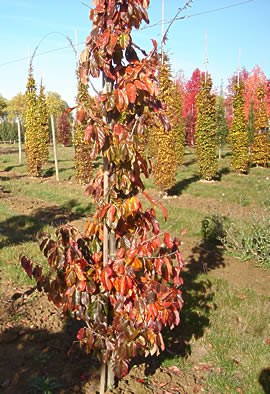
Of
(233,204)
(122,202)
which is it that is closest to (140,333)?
(122,202)

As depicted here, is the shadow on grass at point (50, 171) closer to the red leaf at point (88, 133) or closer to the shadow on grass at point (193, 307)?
Result: the shadow on grass at point (193, 307)

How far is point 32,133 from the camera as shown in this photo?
1866 centimetres

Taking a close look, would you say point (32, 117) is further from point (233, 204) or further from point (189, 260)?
point (189, 260)

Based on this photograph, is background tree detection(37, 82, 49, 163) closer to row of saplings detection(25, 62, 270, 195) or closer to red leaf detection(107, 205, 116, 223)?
row of saplings detection(25, 62, 270, 195)

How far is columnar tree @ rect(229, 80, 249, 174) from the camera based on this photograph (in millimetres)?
18875

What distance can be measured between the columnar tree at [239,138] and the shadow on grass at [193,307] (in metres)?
12.9

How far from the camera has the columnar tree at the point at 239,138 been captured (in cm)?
1888

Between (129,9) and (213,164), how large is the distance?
15.5 meters

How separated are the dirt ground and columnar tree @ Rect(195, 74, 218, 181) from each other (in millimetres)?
13596

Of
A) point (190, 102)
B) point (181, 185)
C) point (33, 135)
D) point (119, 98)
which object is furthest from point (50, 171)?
point (190, 102)

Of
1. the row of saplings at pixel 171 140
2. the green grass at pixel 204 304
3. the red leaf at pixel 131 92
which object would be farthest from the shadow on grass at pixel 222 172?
the red leaf at pixel 131 92

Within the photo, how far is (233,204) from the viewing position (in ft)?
41.1

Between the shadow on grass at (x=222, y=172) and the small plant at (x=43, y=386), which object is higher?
the shadow on grass at (x=222, y=172)

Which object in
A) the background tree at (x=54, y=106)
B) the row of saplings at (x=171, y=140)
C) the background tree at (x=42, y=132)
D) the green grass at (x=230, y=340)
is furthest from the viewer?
the background tree at (x=54, y=106)
